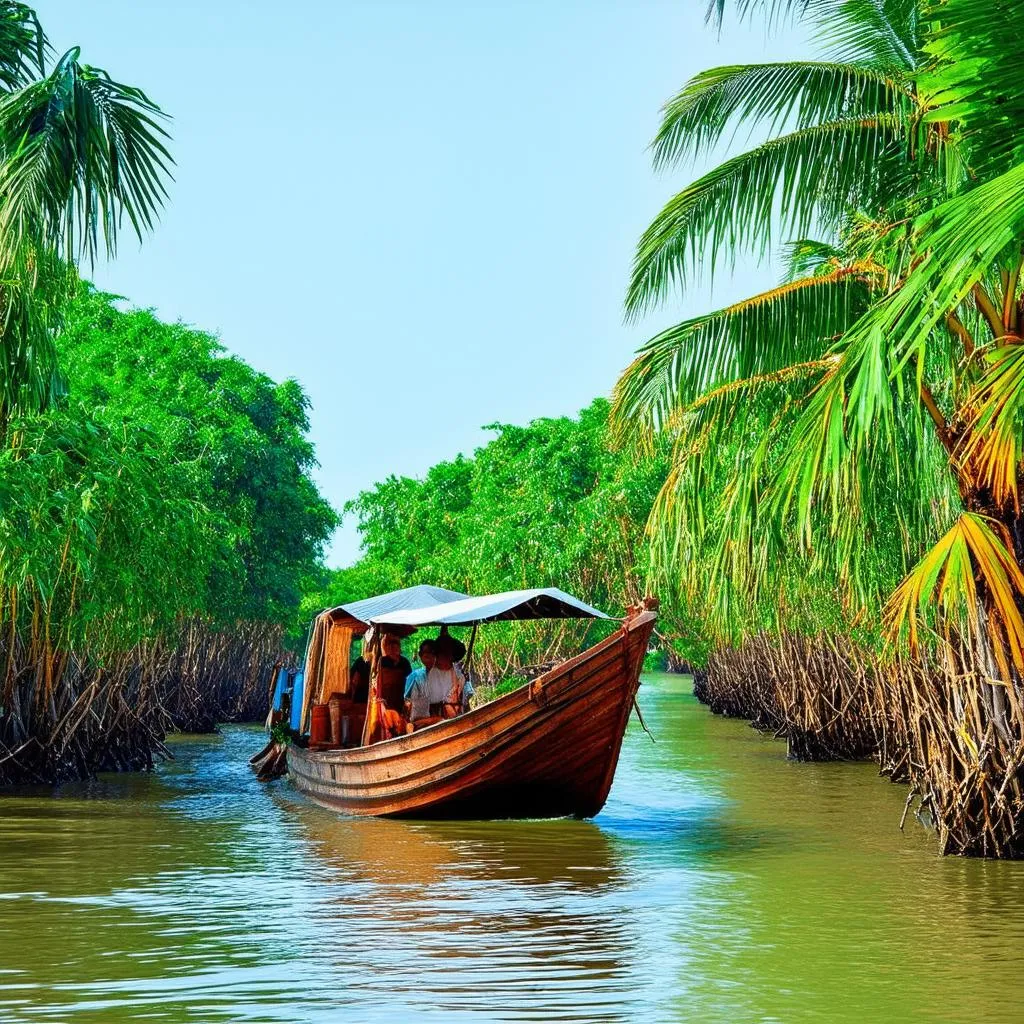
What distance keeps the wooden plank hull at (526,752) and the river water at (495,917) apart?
9.4 inches

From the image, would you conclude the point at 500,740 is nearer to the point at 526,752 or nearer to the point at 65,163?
the point at 526,752

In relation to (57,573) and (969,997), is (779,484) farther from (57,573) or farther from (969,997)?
(57,573)

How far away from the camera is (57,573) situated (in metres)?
14.0

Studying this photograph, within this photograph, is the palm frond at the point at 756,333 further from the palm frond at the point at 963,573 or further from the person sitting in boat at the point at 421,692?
the person sitting in boat at the point at 421,692

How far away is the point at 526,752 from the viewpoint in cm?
1276

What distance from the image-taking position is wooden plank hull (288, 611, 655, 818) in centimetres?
1250

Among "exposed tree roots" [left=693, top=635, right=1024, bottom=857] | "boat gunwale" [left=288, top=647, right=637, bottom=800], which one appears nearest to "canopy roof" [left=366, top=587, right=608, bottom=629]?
→ "boat gunwale" [left=288, top=647, right=637, bottom=800]

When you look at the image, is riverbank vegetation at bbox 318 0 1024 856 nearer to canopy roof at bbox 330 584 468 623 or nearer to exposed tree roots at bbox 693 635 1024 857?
exposed tree roots at bbox 693 635 1024 857

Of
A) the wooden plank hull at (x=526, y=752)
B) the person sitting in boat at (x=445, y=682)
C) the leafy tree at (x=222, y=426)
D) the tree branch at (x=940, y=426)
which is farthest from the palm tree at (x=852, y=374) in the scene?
the leafy tree at (x=222, y=426)

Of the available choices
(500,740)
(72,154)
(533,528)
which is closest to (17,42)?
(72,154)

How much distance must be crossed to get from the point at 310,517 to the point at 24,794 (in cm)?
1929

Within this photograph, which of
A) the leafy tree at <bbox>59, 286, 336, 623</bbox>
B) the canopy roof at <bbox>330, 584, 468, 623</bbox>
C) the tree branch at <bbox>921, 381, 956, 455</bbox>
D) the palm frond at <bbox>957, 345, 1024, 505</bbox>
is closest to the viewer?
the palm frond at <bbox>957, 345, 1024, 505</bbox>

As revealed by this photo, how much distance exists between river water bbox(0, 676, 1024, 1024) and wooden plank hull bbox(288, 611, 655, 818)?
0.79 ft

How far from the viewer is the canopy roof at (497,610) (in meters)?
13.1
